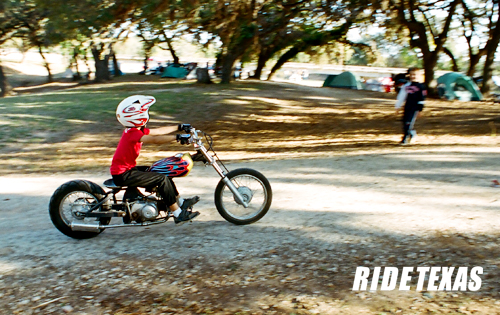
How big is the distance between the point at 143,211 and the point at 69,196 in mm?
818

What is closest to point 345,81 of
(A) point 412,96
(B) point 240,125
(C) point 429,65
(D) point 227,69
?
(C) point 429,65

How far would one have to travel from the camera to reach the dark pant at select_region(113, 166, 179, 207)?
5078 millimetres

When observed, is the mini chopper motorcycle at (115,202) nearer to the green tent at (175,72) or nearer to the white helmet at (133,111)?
the white helmet at (133,111)

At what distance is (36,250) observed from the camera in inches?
199

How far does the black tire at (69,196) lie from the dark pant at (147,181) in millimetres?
319

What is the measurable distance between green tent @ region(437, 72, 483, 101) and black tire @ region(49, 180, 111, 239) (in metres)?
24.4

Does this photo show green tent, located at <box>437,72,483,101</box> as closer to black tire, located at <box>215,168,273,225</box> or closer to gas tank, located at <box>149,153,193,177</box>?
black tire, located at <box>215,168,273,225</box>

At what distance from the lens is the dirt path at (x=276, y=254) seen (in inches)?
148

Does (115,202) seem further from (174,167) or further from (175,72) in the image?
(175,72)

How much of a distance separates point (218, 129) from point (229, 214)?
1148 centimetres

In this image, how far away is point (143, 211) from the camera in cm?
520

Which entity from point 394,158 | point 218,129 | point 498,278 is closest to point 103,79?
point 218,129

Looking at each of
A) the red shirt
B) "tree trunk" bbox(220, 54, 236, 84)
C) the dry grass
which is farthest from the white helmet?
"tree trunk" bbox(220, 54, 236, 84)

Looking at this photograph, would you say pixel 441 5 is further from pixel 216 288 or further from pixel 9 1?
pixel 216 288
